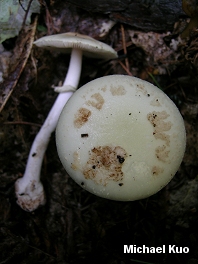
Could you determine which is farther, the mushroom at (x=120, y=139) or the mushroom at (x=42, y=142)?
the mushroom at (x=42, y=142)

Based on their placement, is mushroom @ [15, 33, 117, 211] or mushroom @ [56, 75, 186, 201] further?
mushroom @ [15, 33, 117, 211]

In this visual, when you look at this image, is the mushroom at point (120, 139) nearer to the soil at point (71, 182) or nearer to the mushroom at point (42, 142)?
the mushroom at point (42, 142)

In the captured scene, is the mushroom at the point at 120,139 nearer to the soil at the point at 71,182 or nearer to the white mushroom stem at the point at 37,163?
the white mushroom stem at the point at 37,163

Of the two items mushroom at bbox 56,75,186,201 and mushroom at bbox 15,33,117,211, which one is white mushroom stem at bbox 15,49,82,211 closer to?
mushroom at bbox 15,33,117,211

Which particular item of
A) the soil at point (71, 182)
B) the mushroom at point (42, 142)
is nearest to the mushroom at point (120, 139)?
the mushroom at point (42, 142)

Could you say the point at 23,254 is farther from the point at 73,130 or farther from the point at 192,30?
the point at 192,30

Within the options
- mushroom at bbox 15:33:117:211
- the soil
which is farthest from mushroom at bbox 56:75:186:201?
the soil
